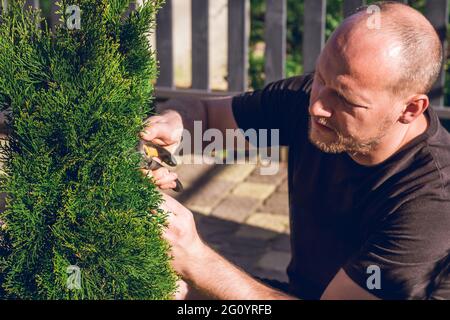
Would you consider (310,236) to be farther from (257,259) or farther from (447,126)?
(447,126)

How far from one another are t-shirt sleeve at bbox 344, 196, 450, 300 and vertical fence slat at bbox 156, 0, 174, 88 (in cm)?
335

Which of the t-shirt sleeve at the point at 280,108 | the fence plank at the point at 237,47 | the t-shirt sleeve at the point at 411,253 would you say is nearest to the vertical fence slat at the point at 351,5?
the fence plank at the point at 237,47

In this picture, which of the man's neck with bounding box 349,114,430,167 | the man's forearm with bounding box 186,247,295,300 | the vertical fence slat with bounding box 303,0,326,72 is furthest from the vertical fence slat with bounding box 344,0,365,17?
the man's forearm with bounding box 186,247,295,300

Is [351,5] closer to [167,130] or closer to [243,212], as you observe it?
[243,212]

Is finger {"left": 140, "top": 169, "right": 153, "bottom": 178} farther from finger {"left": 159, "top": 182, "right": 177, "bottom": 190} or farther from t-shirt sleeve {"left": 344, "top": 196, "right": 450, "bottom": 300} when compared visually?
t-shirt sleeve {"left": 344, "top": 196, "right": 450, "bottom": 300}

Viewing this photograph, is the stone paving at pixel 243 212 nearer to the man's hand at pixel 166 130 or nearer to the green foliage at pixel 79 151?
the man's hand at pixel 166 130

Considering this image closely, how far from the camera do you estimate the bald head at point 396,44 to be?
2.68 metres

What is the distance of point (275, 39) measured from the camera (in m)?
5.41

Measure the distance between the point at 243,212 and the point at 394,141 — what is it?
263 centimetres

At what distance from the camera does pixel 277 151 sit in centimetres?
611

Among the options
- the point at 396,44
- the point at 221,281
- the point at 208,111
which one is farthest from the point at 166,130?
the point at 396,44

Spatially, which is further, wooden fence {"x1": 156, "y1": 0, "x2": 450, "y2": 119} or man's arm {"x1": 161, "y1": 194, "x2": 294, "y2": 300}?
wooden fence {"x1": 156, "y1": 0, "x2": 450, "y2": 119}

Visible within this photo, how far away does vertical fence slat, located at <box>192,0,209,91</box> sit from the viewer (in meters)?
5.51
